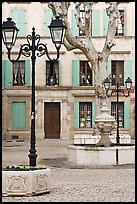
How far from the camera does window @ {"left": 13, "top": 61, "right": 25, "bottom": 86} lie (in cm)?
3422

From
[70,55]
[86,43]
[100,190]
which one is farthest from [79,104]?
[100,190]

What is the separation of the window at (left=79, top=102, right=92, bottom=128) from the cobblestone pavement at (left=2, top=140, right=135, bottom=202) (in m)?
17.1

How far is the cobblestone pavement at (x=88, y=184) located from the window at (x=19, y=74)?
17.7 meters

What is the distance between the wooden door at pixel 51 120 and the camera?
34188mm

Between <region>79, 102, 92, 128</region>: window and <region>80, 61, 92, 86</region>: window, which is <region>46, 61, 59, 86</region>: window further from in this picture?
<region>79, 102, 92, 128</region>: window

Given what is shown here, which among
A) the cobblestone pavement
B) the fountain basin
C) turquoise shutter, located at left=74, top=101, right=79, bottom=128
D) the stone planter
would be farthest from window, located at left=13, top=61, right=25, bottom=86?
the stone planter

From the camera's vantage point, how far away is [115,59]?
34.8 metres

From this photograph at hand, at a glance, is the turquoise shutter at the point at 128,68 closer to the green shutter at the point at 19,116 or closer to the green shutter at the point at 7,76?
the green shutter at the point at 19,116

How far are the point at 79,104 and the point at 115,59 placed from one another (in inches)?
152

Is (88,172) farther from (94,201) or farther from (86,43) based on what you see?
(86,43)

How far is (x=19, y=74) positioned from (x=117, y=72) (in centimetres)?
648

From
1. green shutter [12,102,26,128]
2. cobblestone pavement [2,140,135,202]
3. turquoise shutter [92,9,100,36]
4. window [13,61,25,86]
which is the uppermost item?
turquoise shutter [92,9,100,36]

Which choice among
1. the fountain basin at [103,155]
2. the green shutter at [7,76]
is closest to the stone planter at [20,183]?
the fountain basin at [103,155]

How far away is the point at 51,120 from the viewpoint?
112ft
